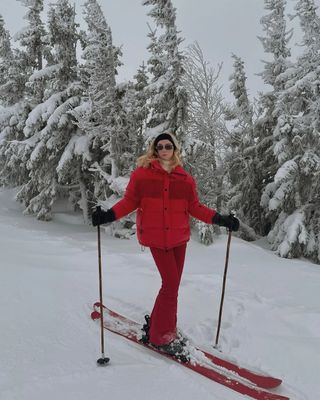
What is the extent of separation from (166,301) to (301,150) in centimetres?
1342

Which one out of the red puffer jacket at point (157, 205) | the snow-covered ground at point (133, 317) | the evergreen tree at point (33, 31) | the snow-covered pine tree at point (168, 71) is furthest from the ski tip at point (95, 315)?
the evergreen tree at point (33, 31)

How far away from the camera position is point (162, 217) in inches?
165

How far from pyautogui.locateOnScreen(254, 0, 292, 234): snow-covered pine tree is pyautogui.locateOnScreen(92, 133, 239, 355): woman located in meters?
14.7

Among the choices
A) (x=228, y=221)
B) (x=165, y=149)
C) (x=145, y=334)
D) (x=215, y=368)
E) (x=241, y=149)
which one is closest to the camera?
(x=215, y=368)

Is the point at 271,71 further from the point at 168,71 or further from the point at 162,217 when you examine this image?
the point at 162,217

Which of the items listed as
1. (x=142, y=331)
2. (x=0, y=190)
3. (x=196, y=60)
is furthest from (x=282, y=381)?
(x=0, y=190)

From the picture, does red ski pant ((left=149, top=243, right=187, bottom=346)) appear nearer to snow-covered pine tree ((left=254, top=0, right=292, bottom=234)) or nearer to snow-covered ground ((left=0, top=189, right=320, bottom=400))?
snow-covered ground ((left=0, top=189, right=320, bottom=400))

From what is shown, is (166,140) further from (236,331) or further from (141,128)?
(141,128)

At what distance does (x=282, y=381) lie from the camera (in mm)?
3742

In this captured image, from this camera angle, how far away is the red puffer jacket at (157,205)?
13.7ft

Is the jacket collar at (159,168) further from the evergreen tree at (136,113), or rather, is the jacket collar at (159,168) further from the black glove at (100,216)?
the evergreen tree at (136,113)

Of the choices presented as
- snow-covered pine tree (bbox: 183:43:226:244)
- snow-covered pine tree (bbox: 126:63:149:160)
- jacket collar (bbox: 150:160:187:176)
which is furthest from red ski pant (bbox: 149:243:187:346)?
snow-covered pine tree (bbox: 183:43:226:244)

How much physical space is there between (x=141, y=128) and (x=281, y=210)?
25.4 ft

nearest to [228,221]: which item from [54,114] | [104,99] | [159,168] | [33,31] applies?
[159,168]
